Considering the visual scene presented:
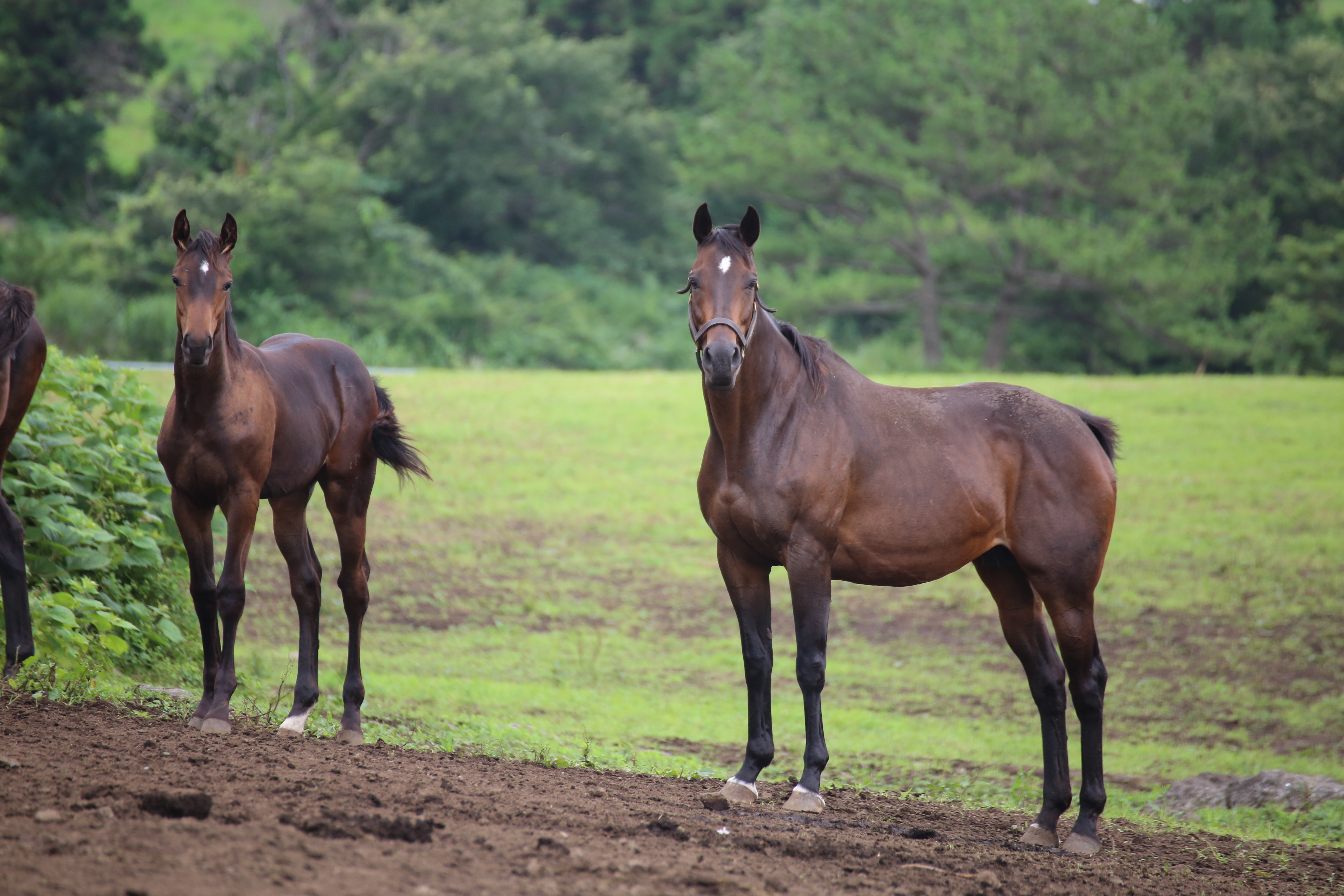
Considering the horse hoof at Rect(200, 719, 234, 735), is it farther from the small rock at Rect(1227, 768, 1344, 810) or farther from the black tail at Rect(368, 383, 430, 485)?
the small rock at Rect(1227, 768, 1344, 810)

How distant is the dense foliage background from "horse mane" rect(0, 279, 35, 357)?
19.6 m

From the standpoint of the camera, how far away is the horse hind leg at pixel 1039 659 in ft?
17.8

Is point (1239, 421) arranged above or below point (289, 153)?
below

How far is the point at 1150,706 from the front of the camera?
31.1 feet

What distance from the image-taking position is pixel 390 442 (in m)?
6.36

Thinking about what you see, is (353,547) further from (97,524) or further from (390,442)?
(97,524)

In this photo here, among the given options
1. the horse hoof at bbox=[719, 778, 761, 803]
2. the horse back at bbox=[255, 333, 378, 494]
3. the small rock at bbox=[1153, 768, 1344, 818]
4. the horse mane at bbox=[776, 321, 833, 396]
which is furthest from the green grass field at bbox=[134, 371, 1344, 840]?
the horse mane at bbox=[776, 321, 833, 396]

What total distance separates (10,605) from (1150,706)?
8435 mm

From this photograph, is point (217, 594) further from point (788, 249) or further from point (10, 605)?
point (788, 249)

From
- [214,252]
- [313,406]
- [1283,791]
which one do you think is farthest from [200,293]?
[1283,791]

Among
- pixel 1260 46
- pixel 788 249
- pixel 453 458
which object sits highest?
pixel 1260 46

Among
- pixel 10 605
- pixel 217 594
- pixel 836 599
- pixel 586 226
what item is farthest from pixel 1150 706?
pixel 586 226

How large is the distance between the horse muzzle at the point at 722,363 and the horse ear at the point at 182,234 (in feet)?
8.29

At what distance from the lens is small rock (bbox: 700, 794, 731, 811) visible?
16.4 ft
